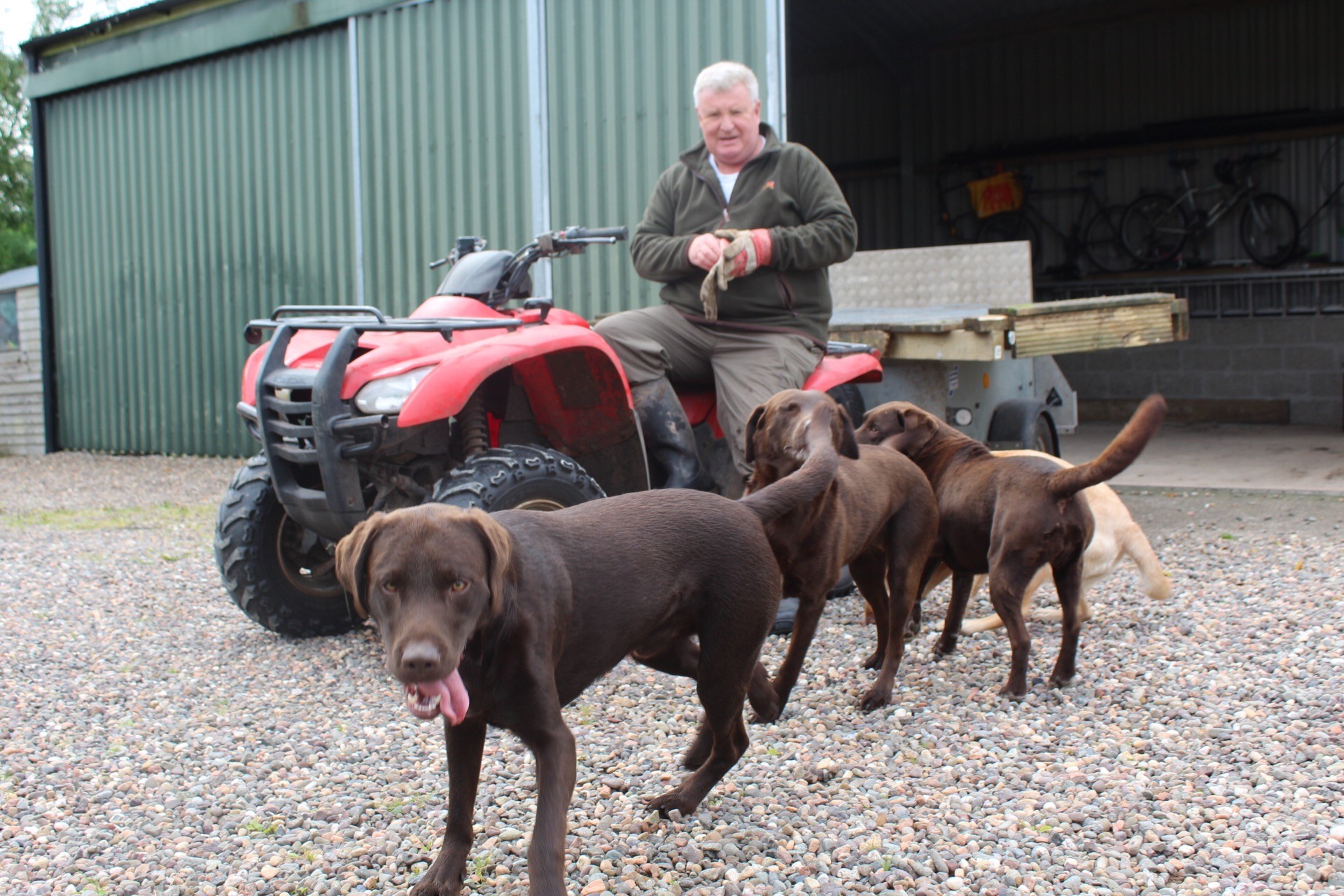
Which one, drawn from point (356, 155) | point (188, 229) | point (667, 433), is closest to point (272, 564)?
point (667, 433)

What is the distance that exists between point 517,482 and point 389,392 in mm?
496

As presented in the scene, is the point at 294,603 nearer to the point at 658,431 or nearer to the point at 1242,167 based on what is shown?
the point at 658,431

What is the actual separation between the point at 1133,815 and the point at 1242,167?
614 inches

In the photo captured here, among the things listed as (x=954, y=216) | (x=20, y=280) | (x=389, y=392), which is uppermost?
(x=954, y=216)

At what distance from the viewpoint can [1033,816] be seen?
2.76 m

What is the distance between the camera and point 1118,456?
3436mm

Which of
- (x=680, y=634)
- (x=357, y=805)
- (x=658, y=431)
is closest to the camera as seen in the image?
(x=680, y=634)

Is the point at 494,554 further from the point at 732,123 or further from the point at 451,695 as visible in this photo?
the point at 732,123

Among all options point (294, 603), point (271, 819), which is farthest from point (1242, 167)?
point (271, 819)

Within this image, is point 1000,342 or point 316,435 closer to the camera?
point 316,435

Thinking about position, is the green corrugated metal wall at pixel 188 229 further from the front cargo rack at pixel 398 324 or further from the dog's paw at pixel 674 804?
the dog's paw at pixel 674 804

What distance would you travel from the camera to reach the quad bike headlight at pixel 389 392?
363cm

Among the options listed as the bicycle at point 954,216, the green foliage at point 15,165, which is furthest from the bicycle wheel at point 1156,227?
the green foliage at point 15,165

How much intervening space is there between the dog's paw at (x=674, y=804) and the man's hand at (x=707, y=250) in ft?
7.82
